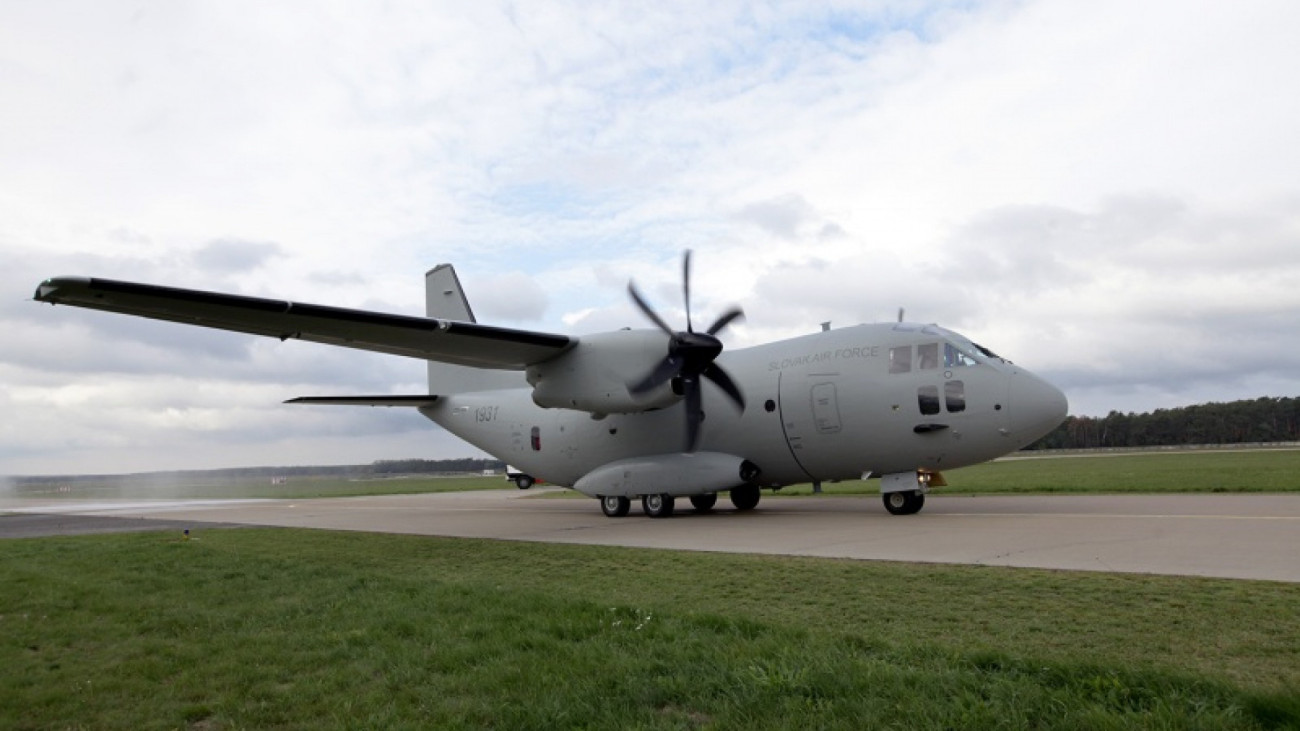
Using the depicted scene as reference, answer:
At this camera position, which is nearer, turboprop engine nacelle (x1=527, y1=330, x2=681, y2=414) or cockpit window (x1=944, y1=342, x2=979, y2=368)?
cockpit window (x1=944, y1=342, x2=979, y2=368)

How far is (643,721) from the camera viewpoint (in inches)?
178

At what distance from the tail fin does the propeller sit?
353 inches

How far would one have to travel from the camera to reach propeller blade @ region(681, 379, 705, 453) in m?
17.9

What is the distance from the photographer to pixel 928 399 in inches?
671

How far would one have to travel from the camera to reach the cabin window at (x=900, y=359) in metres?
17.5

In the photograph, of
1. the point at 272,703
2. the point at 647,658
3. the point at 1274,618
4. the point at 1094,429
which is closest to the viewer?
the point at 272,703

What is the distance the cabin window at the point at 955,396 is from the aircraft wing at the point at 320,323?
8.04 metres

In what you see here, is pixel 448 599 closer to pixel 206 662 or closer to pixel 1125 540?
pixel 206 662

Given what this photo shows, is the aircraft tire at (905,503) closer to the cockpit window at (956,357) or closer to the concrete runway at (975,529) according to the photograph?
the concrete runway at (975,529)

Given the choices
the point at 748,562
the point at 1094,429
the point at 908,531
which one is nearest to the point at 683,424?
the point at 908,531

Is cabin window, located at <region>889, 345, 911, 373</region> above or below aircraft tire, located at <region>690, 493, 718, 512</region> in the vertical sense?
above

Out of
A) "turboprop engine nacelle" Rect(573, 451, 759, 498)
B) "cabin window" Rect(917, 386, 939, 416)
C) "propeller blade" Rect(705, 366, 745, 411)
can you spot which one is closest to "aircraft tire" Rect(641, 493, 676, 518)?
"turboprop engine nacelle" Rect(573, 451, 759, 498)

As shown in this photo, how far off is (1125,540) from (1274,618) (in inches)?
219

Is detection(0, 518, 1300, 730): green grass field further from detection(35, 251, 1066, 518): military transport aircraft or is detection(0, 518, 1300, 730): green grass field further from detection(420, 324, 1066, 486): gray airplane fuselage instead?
detection(420, 324, 1066, 486): gray airplane fuselage
